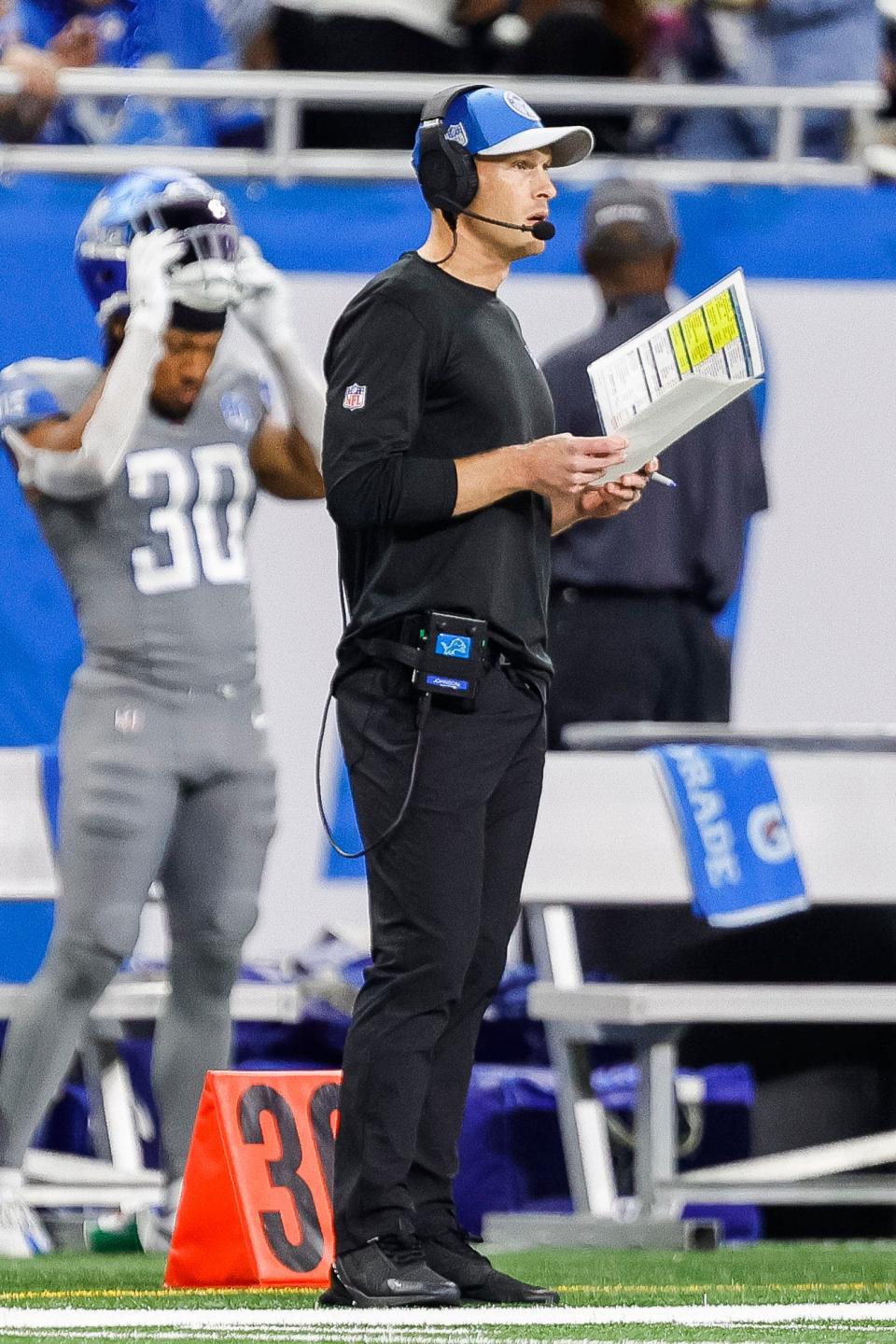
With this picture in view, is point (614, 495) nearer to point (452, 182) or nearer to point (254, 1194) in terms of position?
point (452, 182)

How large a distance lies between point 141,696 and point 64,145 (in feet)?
10.8

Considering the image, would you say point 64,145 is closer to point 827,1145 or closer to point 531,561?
point 827,1145

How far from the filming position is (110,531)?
5.26m

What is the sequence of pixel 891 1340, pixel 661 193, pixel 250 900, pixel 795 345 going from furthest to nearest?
pixel 795 345
pixel 661 193
pixel 250 900
pixel 891 1340

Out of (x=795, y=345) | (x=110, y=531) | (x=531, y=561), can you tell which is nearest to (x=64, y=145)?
(x=795, y=345)

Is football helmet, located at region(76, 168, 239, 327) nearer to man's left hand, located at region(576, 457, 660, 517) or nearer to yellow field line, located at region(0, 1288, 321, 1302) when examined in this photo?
man's left hand, located at region(576, 457, 660, 517)

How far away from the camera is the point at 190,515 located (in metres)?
5.30

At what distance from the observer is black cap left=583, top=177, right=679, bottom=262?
21.1 feet

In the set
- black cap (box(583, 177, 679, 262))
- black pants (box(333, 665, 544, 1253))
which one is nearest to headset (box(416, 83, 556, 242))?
black pants (box(333, 665, 544, 1253))

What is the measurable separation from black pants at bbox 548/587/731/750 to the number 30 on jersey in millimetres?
1415

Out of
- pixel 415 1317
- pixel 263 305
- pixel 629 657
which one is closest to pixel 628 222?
pixel 629 657

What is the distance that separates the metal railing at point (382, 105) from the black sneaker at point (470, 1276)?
4551mm

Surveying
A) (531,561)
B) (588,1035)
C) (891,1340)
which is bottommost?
(588,1035)

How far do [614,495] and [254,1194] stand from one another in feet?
4.21
